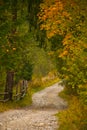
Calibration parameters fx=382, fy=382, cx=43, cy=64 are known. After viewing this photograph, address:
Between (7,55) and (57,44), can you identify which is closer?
(7,55)

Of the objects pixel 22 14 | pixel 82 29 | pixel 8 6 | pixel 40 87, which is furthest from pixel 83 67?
pixel 40 87

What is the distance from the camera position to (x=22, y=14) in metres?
18.3

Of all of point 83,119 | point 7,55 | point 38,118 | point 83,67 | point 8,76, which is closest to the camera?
point 83,67

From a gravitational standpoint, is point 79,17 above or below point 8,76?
above

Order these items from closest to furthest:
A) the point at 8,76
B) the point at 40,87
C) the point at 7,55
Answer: the point at 7,55 → the point at 8,76 → the point at 40,87

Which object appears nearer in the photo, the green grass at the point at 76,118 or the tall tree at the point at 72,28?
the tall tree at the point at 72,28

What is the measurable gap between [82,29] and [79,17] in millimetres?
546

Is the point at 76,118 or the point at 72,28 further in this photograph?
the point at 76,118

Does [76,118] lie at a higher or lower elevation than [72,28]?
lower

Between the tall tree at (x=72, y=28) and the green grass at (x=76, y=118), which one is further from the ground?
the tall tree at (x=72, y=28)

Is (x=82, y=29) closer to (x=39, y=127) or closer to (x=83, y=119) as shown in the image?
(x=83, y=119)

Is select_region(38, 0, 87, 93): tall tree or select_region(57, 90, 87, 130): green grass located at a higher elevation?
select_region(38, 0, 87, 93): tall tree

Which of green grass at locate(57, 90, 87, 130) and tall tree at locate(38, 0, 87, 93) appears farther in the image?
green grass at locate(57, 90, 87, 130)

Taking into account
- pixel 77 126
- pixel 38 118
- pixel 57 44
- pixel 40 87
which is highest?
pixel 57 44
